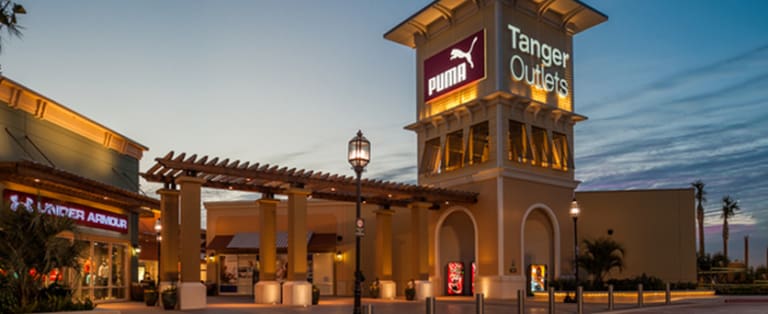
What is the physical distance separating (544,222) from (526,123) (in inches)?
213

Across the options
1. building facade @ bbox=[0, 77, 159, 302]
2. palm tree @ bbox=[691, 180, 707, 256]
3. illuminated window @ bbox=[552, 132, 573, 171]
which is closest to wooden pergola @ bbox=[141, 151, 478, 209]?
building facade @ bbox=[0, 77, 159, 302]

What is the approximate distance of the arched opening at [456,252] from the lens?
120 ft

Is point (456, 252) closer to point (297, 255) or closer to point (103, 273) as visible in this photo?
point (297, 255)

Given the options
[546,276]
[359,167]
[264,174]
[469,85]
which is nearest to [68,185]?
[264,174]

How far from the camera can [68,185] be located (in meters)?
23.4

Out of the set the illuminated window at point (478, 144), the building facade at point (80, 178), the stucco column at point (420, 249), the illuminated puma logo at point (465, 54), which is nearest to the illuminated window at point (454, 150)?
the illuminated window at point (478, 144)

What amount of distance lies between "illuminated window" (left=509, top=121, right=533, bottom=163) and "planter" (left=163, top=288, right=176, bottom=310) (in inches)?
730

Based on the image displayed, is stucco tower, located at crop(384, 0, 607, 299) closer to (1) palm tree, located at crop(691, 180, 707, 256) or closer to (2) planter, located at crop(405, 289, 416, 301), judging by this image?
(2) planter, located at crop(405, 289, 416, 301)

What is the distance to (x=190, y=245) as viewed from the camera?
23.7m

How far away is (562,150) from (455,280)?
913 centimetres

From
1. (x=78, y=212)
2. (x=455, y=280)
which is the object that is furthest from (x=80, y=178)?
(x=455, y=280)

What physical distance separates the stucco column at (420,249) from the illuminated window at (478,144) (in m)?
4.08

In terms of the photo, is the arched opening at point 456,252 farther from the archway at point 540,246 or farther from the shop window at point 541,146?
the shop window at point 541,146

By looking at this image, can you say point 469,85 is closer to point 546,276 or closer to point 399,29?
point 399,29
